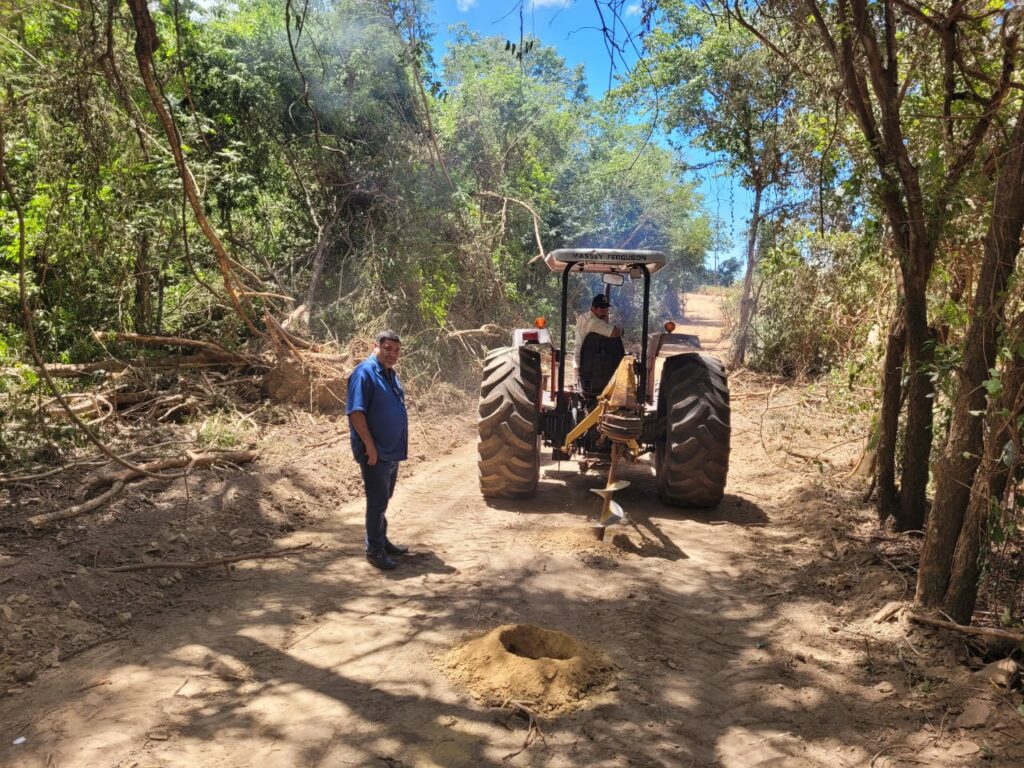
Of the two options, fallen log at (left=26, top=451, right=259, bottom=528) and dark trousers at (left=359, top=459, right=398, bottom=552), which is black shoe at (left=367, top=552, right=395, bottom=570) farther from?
fallen log at (left=26, top=451, right=259, bottom=528)

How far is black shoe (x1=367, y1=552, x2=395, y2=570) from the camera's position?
5018mm

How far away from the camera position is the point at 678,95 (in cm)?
1462

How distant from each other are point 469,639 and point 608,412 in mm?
2203

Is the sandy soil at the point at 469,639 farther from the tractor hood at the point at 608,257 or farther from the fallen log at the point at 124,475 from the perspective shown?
the tractor hood at the point at 608,257

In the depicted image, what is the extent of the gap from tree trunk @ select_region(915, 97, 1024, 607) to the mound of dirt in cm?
184

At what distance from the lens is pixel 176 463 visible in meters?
6.23

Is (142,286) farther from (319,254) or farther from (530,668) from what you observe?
(530,668)

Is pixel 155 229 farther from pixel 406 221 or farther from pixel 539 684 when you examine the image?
pixel 539 684

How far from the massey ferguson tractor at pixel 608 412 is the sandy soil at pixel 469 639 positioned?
325mm

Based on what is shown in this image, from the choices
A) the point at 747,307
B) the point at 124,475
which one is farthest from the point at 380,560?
the point at 747,307

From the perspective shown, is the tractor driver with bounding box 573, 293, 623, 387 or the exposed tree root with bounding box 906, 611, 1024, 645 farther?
the tractor driver with bounding box 573, 293, 623, 387

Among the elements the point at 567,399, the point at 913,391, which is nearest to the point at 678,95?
the point at 567,399

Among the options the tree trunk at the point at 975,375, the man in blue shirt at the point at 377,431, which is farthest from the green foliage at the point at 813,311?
the man in blue shirt at the point at 377,431

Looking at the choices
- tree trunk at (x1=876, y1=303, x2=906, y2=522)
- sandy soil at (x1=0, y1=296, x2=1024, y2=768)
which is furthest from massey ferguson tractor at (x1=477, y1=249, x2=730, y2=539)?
tree trunk at (x1=876, y1=303, x2=906, y2=522)
